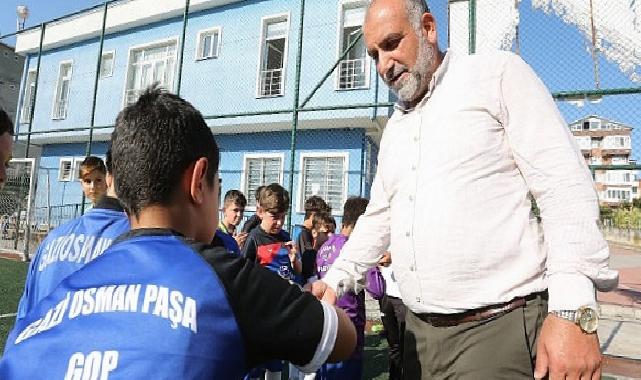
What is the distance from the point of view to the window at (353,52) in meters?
11.5

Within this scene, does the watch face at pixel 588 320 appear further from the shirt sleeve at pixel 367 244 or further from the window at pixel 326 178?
the window at pixel 326 178

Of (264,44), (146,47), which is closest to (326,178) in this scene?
(264,44)

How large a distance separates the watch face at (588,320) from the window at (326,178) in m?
9.80

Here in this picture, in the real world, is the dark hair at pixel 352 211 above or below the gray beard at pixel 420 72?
below

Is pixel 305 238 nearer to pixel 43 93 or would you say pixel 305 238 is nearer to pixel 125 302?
pixel 125 302

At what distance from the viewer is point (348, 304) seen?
3.76 meters

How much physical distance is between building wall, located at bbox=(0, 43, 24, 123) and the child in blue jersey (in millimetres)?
19447

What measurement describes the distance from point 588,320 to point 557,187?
1.11 feet

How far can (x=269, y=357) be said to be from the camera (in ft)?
3.15

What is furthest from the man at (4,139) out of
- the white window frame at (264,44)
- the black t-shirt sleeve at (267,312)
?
the white window frame at (264,44)

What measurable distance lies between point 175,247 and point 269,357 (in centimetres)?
30

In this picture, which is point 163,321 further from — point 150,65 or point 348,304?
point 150,65

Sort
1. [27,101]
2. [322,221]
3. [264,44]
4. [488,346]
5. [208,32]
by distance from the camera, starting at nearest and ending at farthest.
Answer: [488,346], [322,221], [264,44], [208,32], [27,101]

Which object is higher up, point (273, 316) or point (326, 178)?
point (326, 178)
